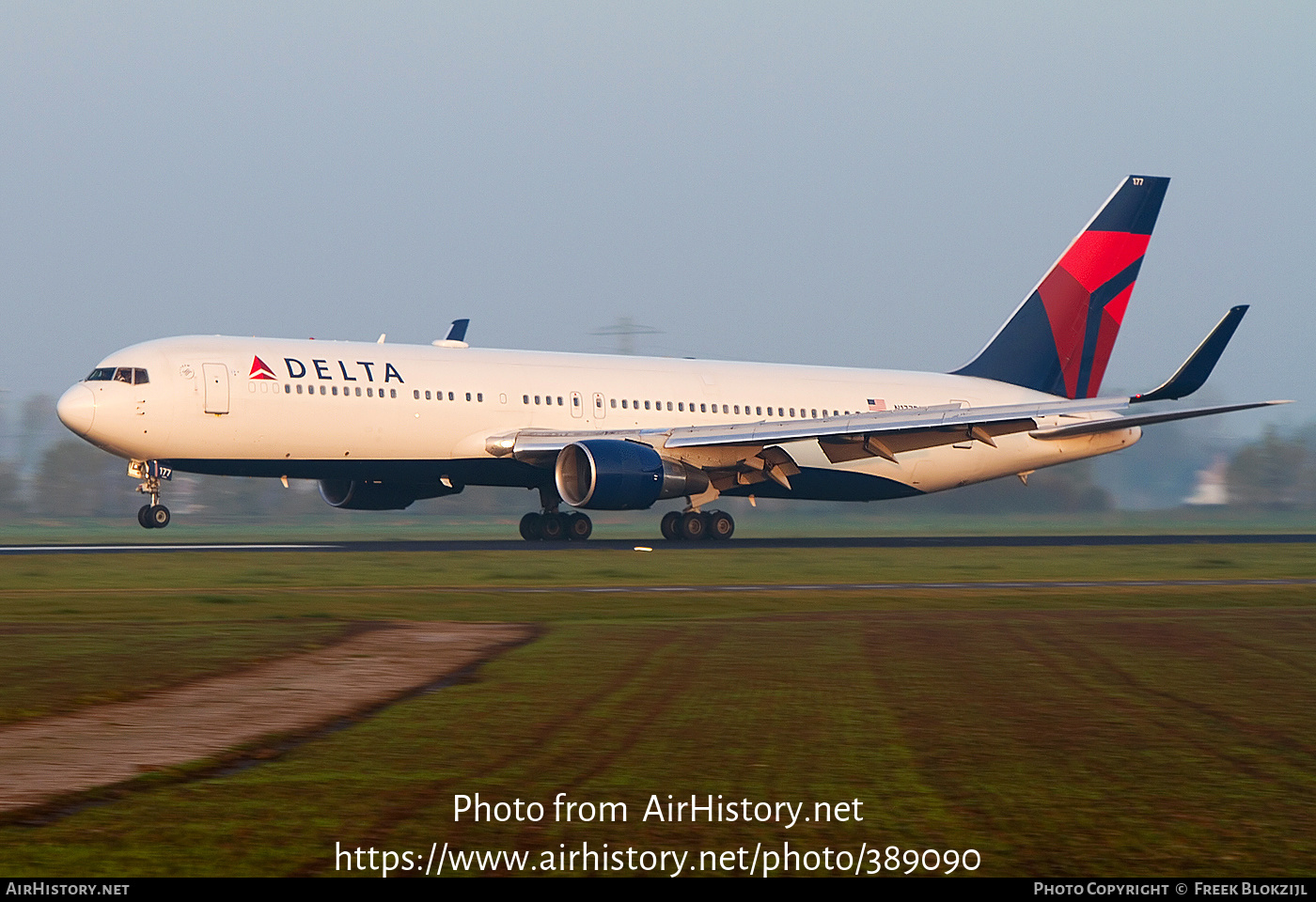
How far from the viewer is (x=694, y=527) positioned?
34.3 meters

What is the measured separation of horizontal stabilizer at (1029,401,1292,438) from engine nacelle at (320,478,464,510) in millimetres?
14736

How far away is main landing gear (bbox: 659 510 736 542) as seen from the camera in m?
34.3

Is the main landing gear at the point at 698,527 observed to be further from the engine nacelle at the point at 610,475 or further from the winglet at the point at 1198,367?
the winglet at the point at 1198,367

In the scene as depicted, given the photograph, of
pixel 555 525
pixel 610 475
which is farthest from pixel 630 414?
pixel 610 475

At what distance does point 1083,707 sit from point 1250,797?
9.82 ft

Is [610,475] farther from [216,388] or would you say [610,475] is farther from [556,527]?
[216,388]

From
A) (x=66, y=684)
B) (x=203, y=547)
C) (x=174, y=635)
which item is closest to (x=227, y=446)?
(x=203, y=547)

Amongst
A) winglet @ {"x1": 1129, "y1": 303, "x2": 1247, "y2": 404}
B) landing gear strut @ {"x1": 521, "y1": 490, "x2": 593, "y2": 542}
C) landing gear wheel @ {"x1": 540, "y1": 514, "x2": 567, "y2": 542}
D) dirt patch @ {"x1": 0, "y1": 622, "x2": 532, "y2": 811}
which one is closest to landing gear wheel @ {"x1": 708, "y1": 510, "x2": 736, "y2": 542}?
landing gear strut @ {"x1": 521, "y1": 490, "x2": 593, "y2": 542}

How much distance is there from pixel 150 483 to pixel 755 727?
79.1 feet

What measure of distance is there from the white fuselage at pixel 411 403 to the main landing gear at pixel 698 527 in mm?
2217

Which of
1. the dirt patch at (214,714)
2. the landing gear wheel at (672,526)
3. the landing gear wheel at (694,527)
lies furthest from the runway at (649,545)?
the dirt patch at (214,714)

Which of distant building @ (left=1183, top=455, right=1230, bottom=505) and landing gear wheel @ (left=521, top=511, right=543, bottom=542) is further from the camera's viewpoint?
distant building @ (left=1183, top=455, right=1230, bottom=505)

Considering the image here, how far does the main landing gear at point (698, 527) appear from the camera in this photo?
34281mm

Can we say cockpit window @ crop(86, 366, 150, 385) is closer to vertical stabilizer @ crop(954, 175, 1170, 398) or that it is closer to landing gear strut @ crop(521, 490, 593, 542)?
landing gear strut @ crop(521, 490, 593, 542)
